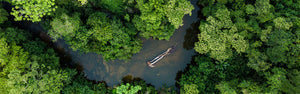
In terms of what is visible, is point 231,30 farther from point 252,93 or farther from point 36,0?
point 36,0

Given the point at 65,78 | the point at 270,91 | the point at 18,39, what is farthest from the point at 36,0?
the point at 270,91

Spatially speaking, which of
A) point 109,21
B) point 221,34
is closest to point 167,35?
point 221,34

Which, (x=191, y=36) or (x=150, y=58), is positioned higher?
(x=191, y=36)

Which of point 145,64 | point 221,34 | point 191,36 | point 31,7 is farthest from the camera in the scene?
point 145,64

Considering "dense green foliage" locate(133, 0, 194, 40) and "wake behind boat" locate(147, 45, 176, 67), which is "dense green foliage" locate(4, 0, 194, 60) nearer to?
"dense green foliage" locate(133, 0, 194, 40)

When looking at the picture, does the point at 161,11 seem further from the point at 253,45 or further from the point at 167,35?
the point at 253,45

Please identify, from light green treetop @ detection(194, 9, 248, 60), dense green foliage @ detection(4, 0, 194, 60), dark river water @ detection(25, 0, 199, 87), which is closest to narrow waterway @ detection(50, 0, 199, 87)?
dark river water @ detection(25, 0, 199, 87)
